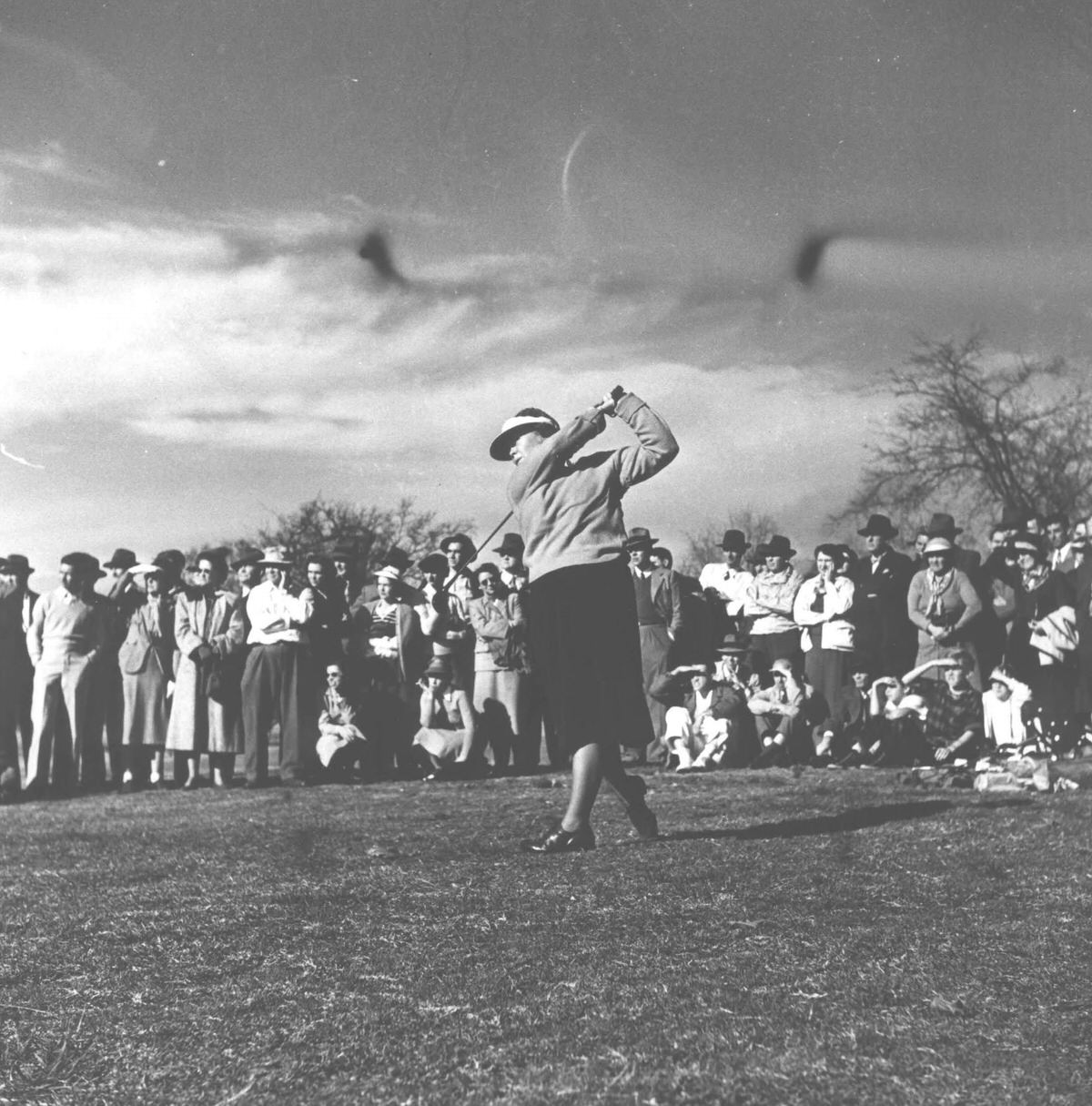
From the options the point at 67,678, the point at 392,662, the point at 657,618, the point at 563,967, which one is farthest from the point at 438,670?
the point at 563,967

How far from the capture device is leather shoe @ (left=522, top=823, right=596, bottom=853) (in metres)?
5.86

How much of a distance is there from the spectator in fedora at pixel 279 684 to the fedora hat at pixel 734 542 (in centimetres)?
393

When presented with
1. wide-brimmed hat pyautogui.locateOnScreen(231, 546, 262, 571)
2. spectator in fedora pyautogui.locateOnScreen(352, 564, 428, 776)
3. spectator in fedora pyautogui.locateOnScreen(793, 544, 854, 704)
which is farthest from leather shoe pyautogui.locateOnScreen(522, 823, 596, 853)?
wide-brimmed hat pyautogui.locateOnScreen(231, 546, 262, 571)

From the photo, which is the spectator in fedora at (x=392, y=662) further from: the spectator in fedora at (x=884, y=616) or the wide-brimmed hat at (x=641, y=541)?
the spectator in fedora at (x=884, y=616)

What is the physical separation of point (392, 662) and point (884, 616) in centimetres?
→ 416

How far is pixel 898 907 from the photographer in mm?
4523

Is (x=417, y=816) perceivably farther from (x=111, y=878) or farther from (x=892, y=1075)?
(x=892, y=1075)

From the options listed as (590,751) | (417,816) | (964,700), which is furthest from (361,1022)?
(964,700)

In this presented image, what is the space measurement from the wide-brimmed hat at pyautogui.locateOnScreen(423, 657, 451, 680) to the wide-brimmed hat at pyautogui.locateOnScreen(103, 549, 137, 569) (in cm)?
298

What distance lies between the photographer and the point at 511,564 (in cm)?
1264

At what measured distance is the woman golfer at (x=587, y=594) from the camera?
5.91 m

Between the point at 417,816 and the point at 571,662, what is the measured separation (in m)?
2.13

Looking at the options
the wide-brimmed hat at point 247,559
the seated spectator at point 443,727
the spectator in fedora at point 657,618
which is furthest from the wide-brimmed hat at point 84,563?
the spectator in fedora at point 657,618

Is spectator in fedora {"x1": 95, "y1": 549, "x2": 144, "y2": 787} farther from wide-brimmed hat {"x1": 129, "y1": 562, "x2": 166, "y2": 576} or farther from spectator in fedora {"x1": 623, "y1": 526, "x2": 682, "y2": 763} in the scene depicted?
spectator in fedora {"x1": 623, "y1": 526, "x2": 682, "y2": 763}
